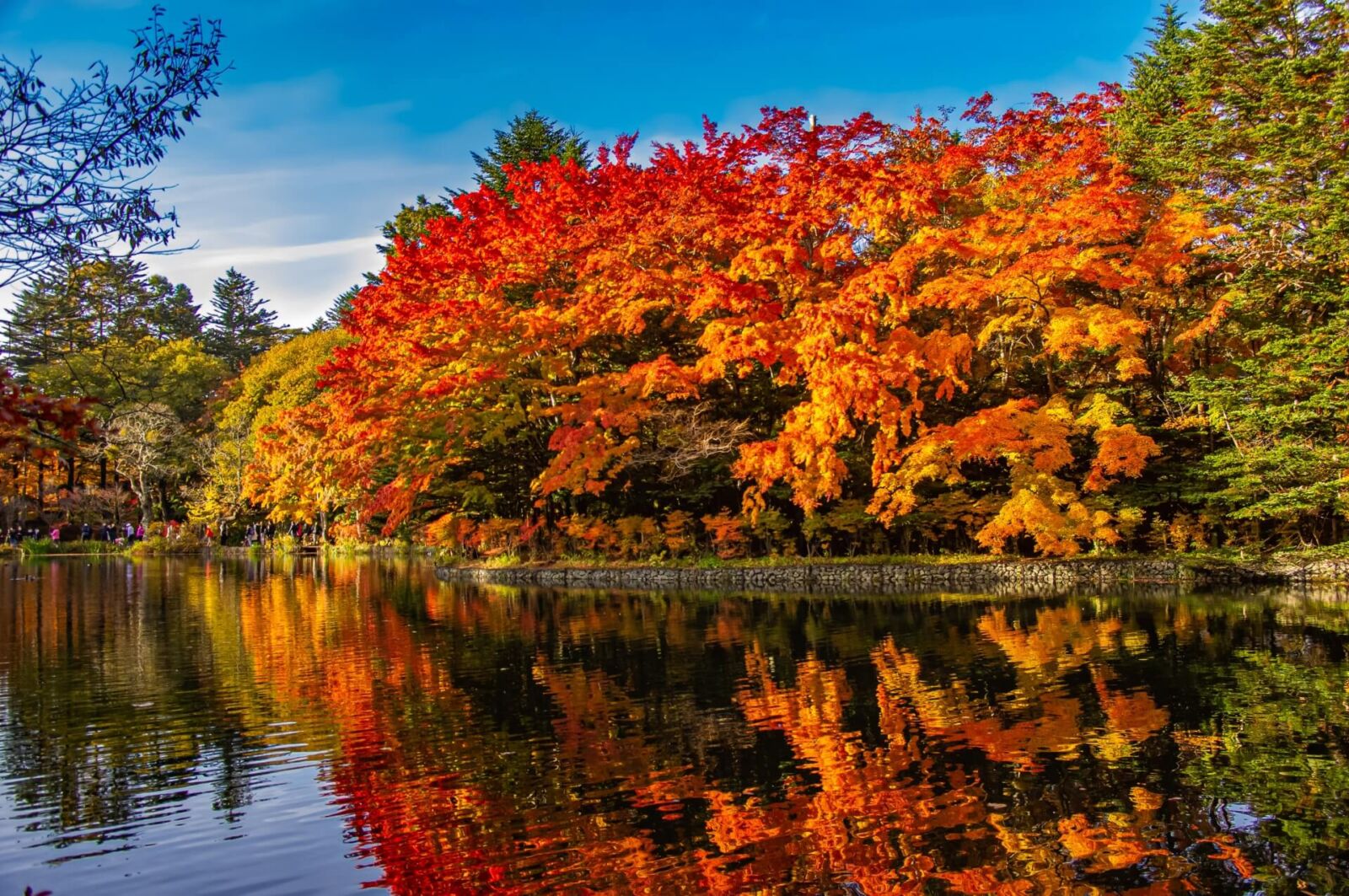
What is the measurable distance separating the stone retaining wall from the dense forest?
3.11ft

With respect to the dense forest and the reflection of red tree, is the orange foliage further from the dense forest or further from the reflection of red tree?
the reflection of red tree

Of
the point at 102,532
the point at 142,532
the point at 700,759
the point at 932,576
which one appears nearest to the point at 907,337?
the point at 932,576

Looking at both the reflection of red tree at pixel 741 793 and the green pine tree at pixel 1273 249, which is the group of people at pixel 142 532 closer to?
the green pine tree at pixel 1273 249

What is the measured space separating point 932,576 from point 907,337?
5323 mm

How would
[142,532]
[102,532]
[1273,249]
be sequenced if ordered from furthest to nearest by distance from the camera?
[102,532], [142,532], [1273,249]

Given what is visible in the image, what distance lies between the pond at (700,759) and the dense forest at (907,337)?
6.59 m

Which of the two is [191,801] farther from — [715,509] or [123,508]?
[123,508]

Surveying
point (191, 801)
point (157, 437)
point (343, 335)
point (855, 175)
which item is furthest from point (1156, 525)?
point (157, 437)

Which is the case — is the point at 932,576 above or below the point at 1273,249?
below

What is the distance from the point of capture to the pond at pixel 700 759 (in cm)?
600

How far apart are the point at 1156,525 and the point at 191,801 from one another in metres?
21.3

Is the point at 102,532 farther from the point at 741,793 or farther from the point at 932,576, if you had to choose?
the point at 741,793

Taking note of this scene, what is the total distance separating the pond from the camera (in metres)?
6.00

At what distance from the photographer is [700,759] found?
829 centimetres
